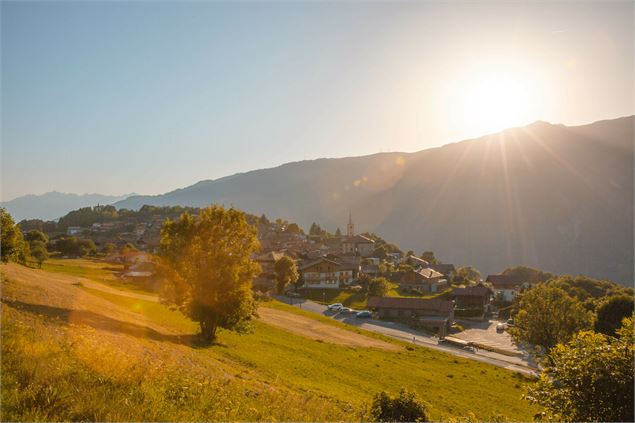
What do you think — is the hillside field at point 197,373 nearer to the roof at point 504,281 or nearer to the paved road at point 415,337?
the paved road at point 415,337

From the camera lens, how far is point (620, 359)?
11.0m

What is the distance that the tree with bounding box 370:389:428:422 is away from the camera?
54.2ft

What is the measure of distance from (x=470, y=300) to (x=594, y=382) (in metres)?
102

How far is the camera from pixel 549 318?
51.8 meters

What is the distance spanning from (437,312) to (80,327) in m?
77.2

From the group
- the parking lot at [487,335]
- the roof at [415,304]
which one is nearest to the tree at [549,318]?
the parking lot at [487,335]

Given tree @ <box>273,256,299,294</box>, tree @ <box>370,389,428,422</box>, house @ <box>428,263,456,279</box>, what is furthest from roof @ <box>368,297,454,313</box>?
tree @ <box>370,389,428,422</box>

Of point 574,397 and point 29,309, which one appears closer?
point 574,397

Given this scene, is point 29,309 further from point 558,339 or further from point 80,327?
point 558,339

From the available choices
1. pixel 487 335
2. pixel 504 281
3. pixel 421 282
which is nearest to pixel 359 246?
pixel 421 282

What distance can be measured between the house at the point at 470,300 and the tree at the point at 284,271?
44.1 meters

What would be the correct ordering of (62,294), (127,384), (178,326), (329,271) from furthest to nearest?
(329,271) < (178,326) < (62,294) < (127,384)

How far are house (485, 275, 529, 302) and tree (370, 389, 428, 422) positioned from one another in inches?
4691

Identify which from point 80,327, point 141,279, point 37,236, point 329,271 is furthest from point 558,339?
point 37,236
